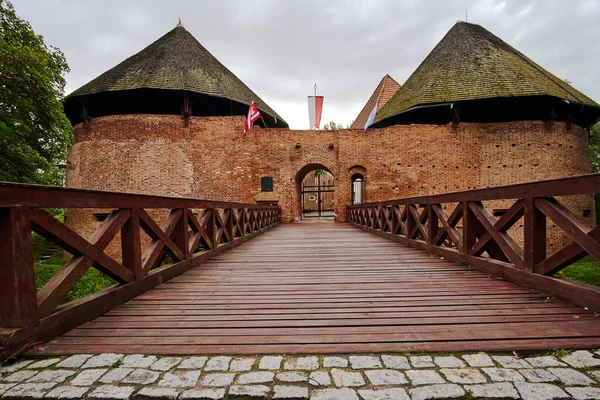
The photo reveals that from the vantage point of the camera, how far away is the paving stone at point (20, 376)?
1475mm

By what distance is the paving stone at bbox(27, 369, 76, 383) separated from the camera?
1.46 metres

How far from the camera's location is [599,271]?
12.2 metres

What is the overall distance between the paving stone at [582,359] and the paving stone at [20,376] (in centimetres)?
268

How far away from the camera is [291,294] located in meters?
2.76

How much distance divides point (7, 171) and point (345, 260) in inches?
410

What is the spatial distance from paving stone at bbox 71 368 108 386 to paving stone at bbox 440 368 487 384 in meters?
1.68

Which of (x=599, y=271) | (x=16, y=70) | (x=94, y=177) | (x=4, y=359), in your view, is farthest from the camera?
(x=94, y=177)

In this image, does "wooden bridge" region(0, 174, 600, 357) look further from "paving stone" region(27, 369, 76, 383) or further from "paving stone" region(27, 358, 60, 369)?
"paving stone" region(27, 369, 76, 383)

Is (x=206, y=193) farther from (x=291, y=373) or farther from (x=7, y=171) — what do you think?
(x=291, y=373)

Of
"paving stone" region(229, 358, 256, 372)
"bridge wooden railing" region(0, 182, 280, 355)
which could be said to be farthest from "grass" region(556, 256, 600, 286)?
"bridge wooden railing" region(0, 182, 280, 355)

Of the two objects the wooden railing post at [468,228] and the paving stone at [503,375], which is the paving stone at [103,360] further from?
the wooden railing post at [468,228]

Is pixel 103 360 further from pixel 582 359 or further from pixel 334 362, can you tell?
pixel 582 359

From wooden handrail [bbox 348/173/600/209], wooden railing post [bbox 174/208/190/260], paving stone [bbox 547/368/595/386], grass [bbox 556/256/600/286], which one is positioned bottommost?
grass [bbox 556/256/600/286]

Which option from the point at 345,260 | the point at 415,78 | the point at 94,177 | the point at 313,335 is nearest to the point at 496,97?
the point at 415,78
